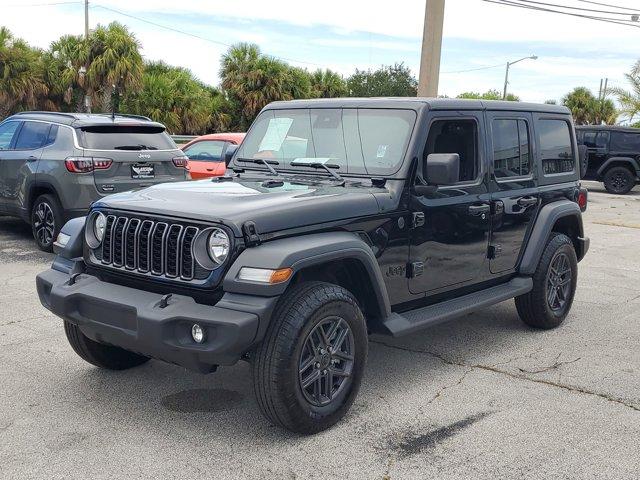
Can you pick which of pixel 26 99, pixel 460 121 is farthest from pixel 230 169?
pixel 26 99

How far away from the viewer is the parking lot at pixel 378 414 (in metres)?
3.62

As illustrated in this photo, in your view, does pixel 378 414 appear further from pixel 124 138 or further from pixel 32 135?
pixel 32 135

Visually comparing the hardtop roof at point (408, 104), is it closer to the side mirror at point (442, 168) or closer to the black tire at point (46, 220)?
the side mirror at point (442, 168)

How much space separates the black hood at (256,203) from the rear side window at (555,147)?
2169 mm

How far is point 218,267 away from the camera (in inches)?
143

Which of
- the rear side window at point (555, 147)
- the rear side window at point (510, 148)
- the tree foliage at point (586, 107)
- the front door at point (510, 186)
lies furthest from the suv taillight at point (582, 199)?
the tree foliage at point (586, 107)

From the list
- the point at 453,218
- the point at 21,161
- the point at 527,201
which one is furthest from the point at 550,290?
the point at 21,161

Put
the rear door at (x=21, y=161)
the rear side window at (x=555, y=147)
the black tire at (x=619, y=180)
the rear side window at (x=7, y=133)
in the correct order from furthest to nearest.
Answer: the black tire at (x=619, y=180)
the rear side window at (x=7, y=133)
the rear door at (x=21, y=161)
the rear side window at (x=555, y=147)

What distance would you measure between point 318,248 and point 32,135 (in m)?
6.63

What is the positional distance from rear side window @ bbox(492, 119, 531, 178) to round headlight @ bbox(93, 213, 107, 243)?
9.25 ft

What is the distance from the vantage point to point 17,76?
1092 inches

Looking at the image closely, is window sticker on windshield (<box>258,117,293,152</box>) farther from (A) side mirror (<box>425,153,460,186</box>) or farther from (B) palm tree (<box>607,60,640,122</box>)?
(B) palm tree (<box>607,60,640,122</box>)

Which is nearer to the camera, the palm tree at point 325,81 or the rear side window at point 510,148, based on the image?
the rear side window at point 510,148

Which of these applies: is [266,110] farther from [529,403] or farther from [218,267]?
[529,403]
